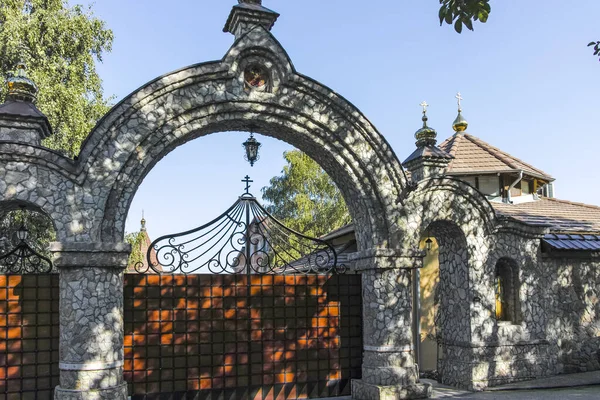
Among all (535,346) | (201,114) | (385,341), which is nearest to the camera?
(201,114)

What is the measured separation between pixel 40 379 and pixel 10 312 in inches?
45.3

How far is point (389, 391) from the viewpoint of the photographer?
9.52 m

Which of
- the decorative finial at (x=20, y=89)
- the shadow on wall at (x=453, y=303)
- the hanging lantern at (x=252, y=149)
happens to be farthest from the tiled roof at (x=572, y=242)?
the decorative finial at (x=20, y=89)

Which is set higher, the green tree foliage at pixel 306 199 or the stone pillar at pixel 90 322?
the green tree foliage at pixel 306 199

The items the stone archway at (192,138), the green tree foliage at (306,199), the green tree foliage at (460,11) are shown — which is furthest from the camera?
the green tree foliage at (306,199)

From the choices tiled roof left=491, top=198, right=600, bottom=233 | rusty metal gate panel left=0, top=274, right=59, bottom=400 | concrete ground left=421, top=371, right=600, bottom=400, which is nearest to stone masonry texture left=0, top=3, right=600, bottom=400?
concrete ground left=421, top=371, right=600, bottom=400

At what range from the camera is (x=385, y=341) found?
9.80m

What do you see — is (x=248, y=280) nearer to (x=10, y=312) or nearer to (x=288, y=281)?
(x=288, y=281)

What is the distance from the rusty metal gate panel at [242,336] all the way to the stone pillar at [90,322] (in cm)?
74

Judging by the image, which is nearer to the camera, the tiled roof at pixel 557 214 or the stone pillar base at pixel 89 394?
the stone pillar base at pixel 89 394

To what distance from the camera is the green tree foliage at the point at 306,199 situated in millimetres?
30531

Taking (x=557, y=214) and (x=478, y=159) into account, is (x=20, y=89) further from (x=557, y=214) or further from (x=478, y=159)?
(x=557, y=214)

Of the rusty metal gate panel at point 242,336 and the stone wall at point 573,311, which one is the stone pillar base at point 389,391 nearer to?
the rusty metal gate panel at point 242,336

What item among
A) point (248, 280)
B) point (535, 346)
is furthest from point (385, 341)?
point (535, 346)
